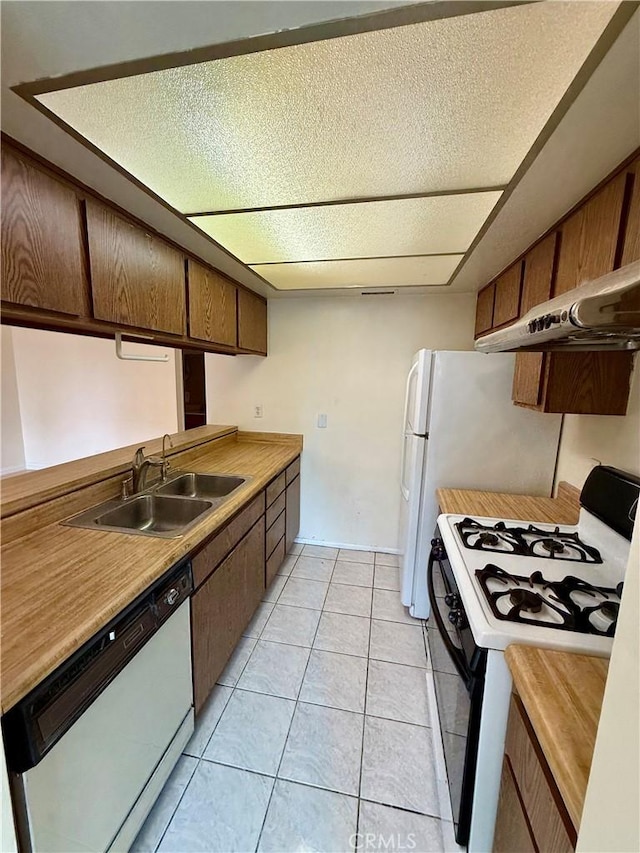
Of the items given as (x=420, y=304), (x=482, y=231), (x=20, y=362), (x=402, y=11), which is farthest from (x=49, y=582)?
(x=20, y=362)

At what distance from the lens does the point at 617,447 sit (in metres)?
1.53

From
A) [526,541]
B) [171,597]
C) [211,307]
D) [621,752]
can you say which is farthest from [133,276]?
[526,541]

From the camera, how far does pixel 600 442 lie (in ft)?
5.39

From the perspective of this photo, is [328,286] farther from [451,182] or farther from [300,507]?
[300,507]

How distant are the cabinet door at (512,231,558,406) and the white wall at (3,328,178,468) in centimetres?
348

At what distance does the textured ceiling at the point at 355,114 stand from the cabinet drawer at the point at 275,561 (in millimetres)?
2055

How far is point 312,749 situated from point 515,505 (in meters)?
1.47

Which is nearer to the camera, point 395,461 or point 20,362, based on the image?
point 395,461

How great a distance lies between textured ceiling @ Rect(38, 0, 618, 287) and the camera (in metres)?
0.71

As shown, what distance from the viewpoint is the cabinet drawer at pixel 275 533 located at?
7.67 ft

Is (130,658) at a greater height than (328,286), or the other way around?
(328,286)

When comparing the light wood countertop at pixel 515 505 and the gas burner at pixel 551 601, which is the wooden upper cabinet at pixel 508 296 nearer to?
the light wood countertop at pixel 515 505

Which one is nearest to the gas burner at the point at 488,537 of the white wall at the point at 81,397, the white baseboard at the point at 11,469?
the white wall at the point at 81,397

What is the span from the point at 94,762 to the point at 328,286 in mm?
2579
